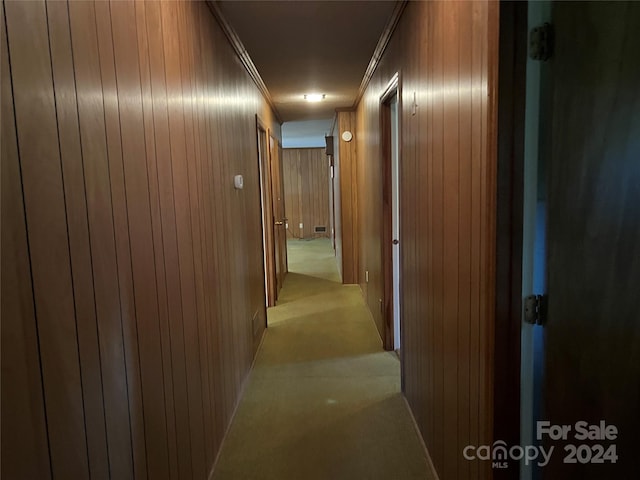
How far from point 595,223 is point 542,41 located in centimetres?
54

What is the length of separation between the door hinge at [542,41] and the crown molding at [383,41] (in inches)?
50.3

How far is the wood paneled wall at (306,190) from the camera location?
437 inches

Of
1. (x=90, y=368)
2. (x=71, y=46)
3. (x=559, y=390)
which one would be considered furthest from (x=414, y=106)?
(x=90, y=368)

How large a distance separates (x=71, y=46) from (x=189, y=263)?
103 centimetres

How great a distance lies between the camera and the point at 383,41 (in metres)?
3.02

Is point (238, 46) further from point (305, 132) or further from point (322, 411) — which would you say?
point (305, 132)

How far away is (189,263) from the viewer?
1.86 meters

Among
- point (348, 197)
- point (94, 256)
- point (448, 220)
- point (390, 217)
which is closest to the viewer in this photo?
point (94, 256)

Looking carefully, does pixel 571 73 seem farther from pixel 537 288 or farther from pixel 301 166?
pixel 301 166

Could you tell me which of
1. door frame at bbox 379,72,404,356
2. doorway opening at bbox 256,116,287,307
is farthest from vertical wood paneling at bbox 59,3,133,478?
doorway opening at bbox 256,116,287,307

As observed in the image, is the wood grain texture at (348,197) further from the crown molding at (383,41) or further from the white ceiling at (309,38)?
the crown molding at (383,41)

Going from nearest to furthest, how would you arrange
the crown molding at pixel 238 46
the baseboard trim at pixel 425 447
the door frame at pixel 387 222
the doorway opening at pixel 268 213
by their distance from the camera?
the baseboard trim at pixel 425 447 → the crown molding at pixel 238 46 → the door frame at pixel 387 222 → the doorway opening at pixel 268 213

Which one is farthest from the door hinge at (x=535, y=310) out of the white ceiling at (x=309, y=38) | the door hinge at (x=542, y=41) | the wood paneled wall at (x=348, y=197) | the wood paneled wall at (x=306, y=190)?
the wood paneled wall at (x=306, y=190)

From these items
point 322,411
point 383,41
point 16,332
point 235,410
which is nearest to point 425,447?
point 322,411
